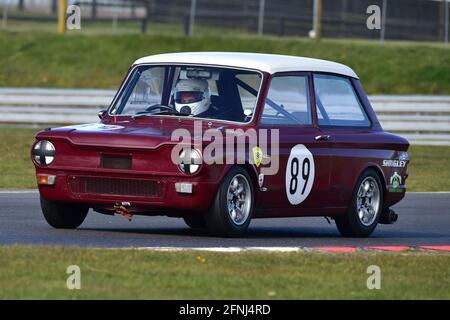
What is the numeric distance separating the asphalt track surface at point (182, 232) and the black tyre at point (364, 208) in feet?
0.41

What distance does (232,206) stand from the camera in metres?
10.4

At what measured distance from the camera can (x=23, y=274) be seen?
25.9 feet

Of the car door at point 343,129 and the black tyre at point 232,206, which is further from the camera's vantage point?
the car door at point 343,129

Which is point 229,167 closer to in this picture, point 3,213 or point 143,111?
point 143,111

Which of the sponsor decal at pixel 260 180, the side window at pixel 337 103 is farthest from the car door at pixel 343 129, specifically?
the sponsor decal at pixel 260 180

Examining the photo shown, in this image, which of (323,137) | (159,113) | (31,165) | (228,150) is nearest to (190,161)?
(228,150)

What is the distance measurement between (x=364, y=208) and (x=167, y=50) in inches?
838

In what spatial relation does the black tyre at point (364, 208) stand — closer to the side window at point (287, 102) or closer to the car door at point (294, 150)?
the car door at point (294, 150)

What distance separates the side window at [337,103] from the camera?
38.8 ft

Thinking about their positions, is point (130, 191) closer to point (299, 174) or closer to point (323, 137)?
point (299, 174)

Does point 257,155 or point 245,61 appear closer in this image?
point 257,155

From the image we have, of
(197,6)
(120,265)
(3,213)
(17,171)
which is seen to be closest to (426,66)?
(197,6)

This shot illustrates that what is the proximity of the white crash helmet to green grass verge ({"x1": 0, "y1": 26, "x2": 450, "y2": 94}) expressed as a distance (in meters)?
19.6
